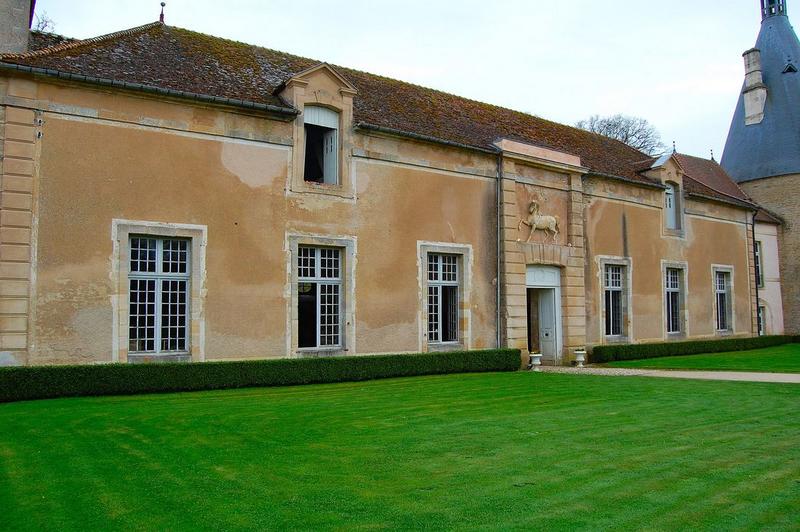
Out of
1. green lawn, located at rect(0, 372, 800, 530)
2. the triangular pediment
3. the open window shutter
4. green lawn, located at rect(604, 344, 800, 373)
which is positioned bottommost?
green lawn, located at rect(0, 372, 800, 530)

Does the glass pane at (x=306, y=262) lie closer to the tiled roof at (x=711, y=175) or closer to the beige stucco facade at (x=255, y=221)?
the beige stucco facade at (x=255, y=221)

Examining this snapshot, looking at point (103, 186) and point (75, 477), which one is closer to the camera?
point (75, 477)

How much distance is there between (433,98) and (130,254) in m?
10.2

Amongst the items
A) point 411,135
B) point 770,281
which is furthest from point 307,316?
point 770,281

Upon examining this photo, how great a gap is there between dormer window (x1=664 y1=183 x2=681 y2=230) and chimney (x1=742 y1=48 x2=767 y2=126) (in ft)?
36.1

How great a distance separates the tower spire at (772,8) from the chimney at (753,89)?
2.31 m

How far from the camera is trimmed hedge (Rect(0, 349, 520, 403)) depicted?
10562 millimetres

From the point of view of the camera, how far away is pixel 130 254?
39.9 feet

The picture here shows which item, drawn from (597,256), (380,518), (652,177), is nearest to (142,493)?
(380,518)

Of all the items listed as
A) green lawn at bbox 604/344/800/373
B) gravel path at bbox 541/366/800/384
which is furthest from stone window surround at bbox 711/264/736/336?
gravel path at bbox 541/366/800/384

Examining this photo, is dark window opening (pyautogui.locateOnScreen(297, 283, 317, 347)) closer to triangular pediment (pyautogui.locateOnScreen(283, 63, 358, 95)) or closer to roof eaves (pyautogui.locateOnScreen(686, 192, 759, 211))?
triangular pediment (pyautogui.locateOnScreen(283, 63, 358, 95))

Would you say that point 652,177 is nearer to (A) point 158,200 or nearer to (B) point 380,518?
(A) point 158,200

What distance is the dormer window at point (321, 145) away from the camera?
14.5 m

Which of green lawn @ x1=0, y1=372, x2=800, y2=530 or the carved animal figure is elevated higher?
the carved animal figure
